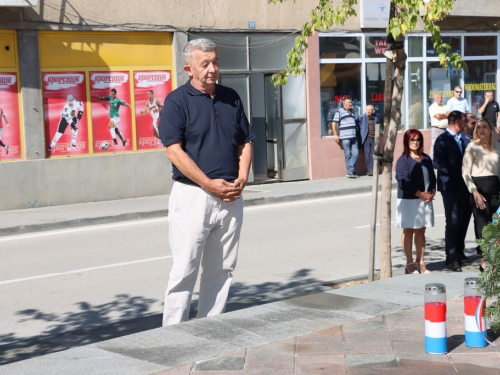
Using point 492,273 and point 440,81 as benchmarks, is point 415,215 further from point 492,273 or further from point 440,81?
point 440,81

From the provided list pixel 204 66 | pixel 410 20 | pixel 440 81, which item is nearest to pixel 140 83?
pixel 440 81

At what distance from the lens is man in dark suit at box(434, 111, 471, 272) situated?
955 cm

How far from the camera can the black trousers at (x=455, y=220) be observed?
9.66 meters

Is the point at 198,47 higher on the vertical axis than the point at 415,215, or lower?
higher

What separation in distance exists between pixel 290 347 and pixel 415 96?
17.4 m

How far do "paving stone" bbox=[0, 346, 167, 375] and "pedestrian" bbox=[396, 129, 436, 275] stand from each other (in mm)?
4825

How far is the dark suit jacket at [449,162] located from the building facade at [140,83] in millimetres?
8287

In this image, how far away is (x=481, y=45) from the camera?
2328cm

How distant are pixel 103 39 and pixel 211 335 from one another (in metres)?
12.0

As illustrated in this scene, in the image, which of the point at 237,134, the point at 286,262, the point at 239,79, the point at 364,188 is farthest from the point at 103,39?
the point at 237,134

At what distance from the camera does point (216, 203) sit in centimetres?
596

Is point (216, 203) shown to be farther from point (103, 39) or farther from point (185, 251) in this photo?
point (103, 39)

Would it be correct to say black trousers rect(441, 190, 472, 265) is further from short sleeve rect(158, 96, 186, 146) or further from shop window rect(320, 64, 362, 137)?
shop window rect(320, 64, 362, 137)

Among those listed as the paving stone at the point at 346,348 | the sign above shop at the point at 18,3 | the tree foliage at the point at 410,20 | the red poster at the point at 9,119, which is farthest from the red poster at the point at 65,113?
the paving stone at the point at 346,348
